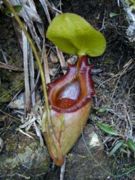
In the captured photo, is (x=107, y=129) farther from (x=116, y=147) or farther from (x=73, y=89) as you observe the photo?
(x=73, y=89)

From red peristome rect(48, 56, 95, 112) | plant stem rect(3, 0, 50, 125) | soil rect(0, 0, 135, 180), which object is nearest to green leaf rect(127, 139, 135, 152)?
soil rect(0, 0, 135, 180)

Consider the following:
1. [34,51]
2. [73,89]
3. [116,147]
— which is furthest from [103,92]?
[34,51]

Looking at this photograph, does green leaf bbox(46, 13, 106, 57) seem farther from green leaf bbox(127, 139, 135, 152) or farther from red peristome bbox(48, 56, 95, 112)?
green leaf bbox(127, 139, 135, 152)

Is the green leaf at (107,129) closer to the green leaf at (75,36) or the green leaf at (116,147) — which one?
the green leaf at (116,147)

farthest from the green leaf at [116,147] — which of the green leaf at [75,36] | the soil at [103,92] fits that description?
the green leaf at [75,36]

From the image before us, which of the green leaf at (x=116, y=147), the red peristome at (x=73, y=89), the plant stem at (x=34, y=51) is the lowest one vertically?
the green leaf at (x=116, y=147)
